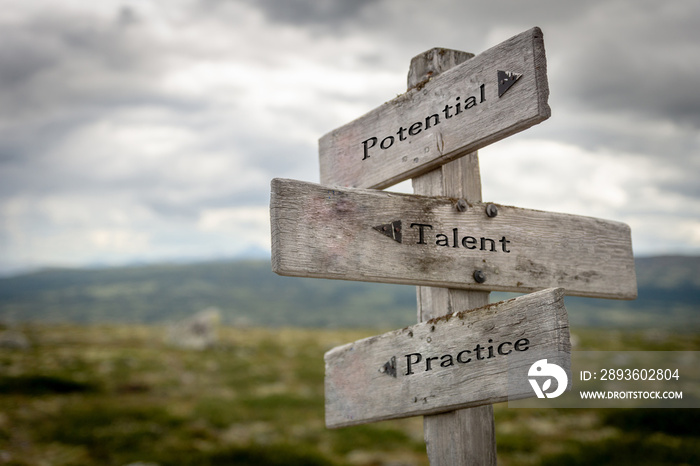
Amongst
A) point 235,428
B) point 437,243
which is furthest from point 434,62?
point 235,428

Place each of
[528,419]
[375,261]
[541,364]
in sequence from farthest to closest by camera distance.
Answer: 1. [528,419]
2. [375,261]
3. [541,364]

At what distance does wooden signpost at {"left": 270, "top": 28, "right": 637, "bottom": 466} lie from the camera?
2416 mm

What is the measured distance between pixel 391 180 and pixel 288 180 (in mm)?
914

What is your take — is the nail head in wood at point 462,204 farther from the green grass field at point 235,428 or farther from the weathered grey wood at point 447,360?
the green grass field at point 235,428

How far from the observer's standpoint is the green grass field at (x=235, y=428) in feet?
32.3

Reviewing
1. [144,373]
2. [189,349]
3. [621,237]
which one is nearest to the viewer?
[621,237]

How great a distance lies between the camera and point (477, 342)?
8.31ft

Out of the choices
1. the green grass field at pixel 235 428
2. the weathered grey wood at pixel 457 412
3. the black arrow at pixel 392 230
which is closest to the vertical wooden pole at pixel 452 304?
the weathered grey wood at pixel 457 412

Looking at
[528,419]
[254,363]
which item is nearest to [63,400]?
[254,363]

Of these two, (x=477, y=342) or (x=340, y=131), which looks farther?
(x=340, y=131)

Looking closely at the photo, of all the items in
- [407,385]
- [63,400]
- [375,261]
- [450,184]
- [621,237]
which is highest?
[450,184]

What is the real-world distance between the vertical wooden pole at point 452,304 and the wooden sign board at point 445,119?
140 millimetres

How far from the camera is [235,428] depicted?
1235 cm

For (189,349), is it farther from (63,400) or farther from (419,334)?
(419,334)
